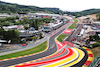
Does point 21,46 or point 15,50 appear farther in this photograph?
point 21,46

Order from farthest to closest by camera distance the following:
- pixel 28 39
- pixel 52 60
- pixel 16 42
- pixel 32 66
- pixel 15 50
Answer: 1. pixel 28 39
2. pixel 16 42
3. pixel 15 50
4. pixel 52 60
5. pixel 32 66

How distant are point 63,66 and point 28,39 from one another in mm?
28333

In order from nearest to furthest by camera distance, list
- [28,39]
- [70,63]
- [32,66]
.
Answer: [32,66], [70,63], [28,39]

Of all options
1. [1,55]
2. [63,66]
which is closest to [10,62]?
[1,55]

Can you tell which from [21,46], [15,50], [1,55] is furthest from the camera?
[21,46]

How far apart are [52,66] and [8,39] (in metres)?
24.4

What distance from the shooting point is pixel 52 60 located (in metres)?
26.3

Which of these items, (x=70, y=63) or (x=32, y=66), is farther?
(x=70, y=63)

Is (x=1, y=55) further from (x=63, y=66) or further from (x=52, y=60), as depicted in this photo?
(x=63, y=66)

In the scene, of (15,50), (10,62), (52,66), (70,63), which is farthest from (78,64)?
(15,50)

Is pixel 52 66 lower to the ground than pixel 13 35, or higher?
lower

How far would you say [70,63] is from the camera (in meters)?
24.7

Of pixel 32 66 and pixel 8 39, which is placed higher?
pixel 8 39

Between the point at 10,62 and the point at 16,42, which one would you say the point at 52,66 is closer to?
the point at 10,62
